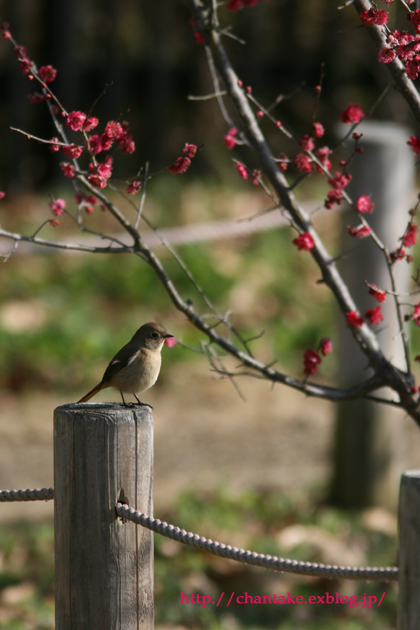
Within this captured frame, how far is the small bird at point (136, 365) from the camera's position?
271 cm

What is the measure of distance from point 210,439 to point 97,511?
4.06m

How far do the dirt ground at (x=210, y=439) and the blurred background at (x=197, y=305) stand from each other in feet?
0.06

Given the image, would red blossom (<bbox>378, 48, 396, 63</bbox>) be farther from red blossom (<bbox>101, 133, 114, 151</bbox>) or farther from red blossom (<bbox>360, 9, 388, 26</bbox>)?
red blossom (<bbox>101, 133, 114, 151</bbox>)

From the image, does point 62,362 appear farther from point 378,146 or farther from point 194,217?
point 378,146

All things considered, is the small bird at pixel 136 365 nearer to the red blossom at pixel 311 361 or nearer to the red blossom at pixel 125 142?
the red blossom at pixel 311 361

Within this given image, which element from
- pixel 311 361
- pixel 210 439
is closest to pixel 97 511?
pixel 311 361

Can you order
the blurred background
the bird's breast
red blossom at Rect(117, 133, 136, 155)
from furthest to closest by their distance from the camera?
the blurred background → the bird's breast → red blossom at Rect(117, 133, 136, 155)

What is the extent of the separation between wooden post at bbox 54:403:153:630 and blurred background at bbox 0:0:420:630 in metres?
1.40

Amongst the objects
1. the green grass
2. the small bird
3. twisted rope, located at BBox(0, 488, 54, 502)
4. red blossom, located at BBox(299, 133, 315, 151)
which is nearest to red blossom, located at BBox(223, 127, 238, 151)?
red blossom, located at BBox(299, 133, 315, 151)

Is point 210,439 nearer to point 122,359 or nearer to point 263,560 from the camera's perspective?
point 122,359

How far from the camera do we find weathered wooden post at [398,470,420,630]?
1.65 m

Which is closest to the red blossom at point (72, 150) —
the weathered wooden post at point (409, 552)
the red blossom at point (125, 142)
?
the red blossom at point (125, 142)

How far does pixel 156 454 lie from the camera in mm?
5715

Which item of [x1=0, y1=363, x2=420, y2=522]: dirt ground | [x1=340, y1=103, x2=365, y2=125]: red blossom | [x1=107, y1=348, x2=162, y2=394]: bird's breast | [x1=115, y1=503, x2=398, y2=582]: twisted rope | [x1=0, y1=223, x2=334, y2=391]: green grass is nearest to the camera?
[x1=115, y1=503, x2=398, y2=582]: twisted rope
